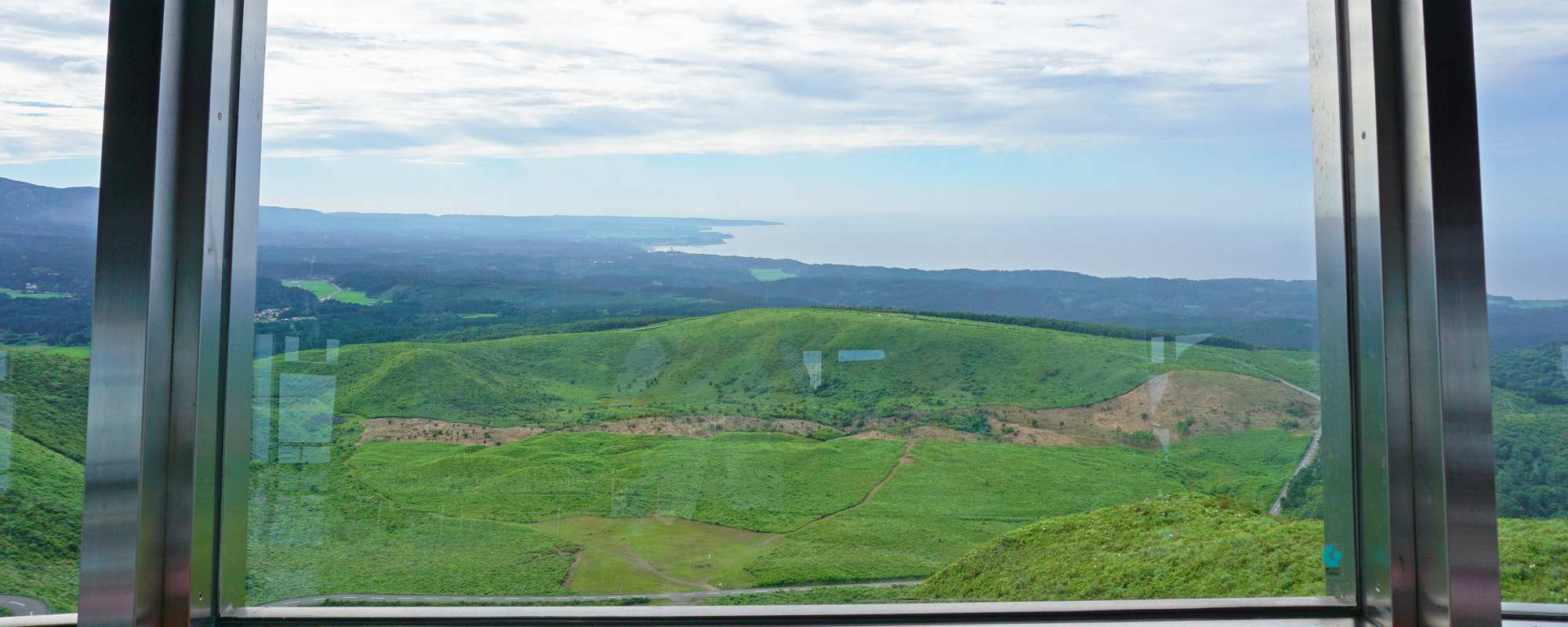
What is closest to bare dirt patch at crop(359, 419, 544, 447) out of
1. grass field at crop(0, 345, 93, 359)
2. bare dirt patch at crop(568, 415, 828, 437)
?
bare dirt patch at crop(568, 415, 828, 437)

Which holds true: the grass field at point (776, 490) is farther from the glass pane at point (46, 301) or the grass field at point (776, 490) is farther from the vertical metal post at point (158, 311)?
the glass pane at point (46, 301)

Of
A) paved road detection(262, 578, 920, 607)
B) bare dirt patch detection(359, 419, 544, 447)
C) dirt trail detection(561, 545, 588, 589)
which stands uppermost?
bare dirt patch detection(359, 419, 544, 447)

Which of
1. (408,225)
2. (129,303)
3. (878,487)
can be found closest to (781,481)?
(878,487)

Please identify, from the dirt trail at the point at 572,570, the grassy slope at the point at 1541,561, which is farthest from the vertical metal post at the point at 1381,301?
the dirt trail at the point at 572,570

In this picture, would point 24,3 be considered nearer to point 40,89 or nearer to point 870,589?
point 40,89

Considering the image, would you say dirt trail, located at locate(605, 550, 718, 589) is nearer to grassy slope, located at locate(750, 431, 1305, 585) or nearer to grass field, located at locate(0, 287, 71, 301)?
grassy slope, located at locate(750, 431, 1305, 585)

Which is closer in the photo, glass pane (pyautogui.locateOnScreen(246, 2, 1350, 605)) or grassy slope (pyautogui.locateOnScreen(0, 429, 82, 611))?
grassy slope (pyautogui.locateOnScreen(0, 429, 82, 611))

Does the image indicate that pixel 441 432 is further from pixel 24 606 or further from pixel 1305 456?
pixel 1305 456
